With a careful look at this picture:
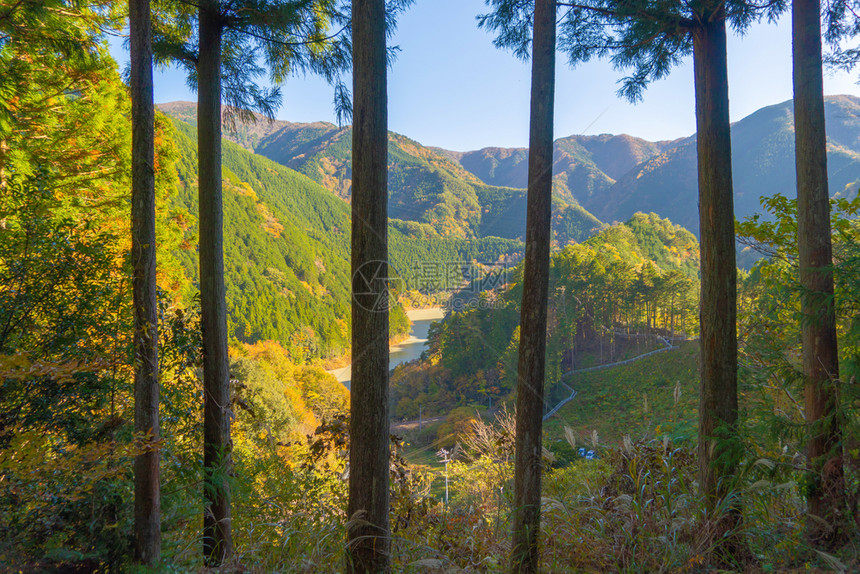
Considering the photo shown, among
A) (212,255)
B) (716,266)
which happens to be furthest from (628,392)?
(212,255)

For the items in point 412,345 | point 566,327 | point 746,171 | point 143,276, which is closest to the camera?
point 143,276

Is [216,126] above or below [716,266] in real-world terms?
above

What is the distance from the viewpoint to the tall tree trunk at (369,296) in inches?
99.1

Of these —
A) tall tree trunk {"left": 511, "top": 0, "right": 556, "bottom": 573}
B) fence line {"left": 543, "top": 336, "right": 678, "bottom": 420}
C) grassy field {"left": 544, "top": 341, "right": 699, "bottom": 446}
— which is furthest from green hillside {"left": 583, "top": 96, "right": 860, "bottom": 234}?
tall tree trunk {"left": 511, "top": 0, "right": 556, "bottom": 573}

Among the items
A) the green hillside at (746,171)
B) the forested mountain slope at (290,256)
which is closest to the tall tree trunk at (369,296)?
the forested mountain slope at (290,256)

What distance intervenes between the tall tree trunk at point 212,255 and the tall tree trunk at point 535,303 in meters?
3.02

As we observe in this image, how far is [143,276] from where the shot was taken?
3.14 metres

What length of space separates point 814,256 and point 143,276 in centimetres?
501

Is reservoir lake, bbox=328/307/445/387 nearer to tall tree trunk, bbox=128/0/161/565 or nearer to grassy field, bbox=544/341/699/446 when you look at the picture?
grassy field, bbox=544/341/699/446

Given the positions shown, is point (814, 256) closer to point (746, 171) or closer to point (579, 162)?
point (746, 171)

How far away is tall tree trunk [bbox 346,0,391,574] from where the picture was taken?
99.1 inches

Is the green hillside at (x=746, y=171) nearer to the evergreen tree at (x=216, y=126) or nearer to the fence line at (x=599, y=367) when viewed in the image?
the fence line at (x=599, y=367)

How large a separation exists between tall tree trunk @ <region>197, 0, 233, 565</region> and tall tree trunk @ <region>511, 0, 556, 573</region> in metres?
3.02

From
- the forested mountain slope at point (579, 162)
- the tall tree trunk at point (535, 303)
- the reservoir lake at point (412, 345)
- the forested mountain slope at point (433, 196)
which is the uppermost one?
the forested mountain slope at point (579, 162)
